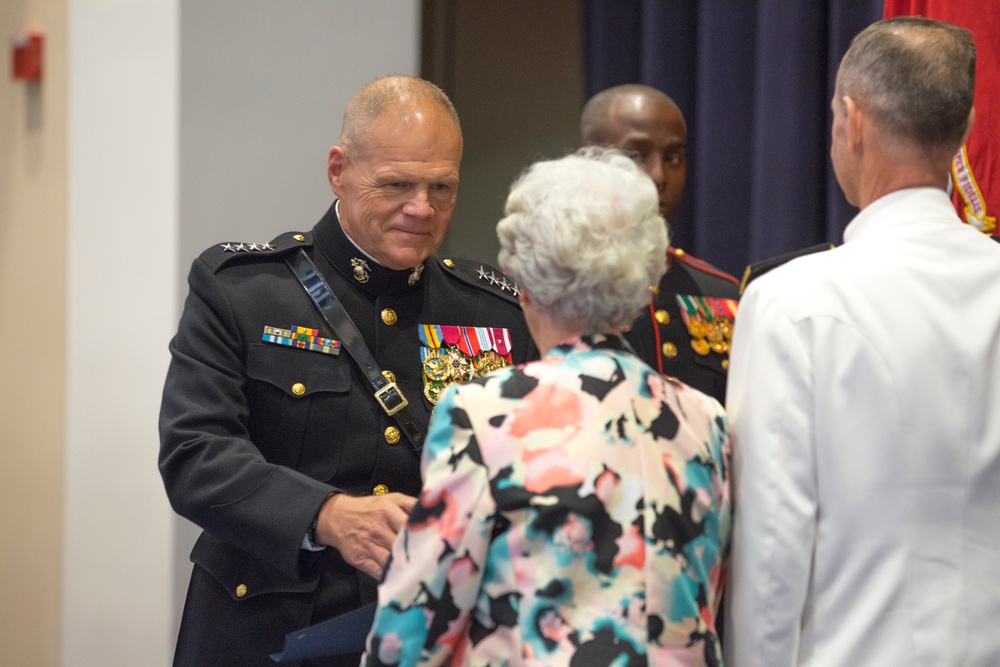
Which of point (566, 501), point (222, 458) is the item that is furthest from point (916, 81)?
point (222, 458)

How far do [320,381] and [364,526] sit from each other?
0.32m

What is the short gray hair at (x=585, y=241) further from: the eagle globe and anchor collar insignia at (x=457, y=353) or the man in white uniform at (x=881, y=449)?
the eagle globe and anchor collar insignia at (x=457, y=353)

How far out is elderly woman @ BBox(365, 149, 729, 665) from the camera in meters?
1.27

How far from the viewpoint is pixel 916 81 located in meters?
1.48

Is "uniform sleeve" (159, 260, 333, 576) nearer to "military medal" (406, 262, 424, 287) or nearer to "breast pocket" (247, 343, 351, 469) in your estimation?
"breast pocket" (247, 343, 351, 469)

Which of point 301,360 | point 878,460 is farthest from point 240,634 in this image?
point 878,460

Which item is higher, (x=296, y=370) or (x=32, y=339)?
(x=296, y=370)

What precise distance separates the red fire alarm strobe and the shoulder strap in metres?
2.00

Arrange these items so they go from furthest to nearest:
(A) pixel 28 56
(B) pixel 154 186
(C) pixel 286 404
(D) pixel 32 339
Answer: (D) pixel 32 339
(A) pixel 28 56
(B) pixel 154 186
(C) pixel 286 404

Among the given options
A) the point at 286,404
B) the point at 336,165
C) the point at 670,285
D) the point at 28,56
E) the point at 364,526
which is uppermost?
the point at 28,56

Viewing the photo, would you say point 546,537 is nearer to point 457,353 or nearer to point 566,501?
point 566,501

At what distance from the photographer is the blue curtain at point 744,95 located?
108 inches

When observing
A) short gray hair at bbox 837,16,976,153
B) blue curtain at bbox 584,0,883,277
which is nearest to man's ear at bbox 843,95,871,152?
short gray hair at bbox 837,16,976,153

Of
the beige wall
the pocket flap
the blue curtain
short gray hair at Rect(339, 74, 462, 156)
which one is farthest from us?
the beige wall
